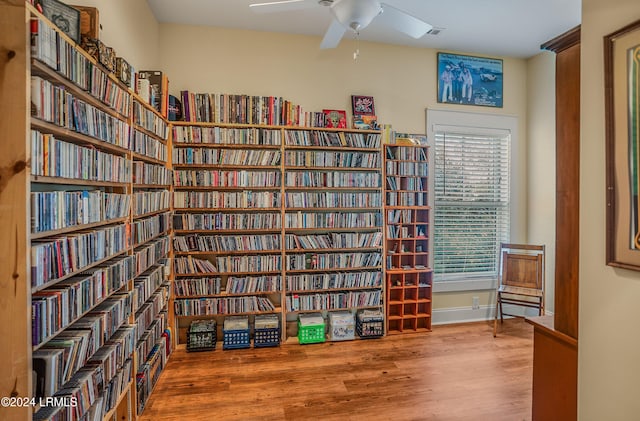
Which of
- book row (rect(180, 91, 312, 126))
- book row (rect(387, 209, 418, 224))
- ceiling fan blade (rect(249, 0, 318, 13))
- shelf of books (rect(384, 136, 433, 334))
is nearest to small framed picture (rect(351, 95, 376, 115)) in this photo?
shelf of books (rect(384, 136, 433, 334))

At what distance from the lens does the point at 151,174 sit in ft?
8.61

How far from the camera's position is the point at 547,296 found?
12.9 feet

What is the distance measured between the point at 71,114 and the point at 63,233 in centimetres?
56

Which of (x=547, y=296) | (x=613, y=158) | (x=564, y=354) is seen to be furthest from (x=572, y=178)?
(x=547, y=296)

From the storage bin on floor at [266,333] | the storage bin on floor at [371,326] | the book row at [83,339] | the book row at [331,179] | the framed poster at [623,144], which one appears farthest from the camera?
the storage bin on floor at [371,326]

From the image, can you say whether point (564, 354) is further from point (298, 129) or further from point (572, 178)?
point (298, 129)

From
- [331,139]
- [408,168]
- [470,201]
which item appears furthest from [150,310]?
[470,201]

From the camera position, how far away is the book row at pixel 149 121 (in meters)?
2.28

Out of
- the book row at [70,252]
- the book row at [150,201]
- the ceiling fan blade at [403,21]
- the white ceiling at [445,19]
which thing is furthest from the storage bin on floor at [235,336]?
the white ceiling at [445,19]

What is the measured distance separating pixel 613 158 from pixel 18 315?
7.16ft

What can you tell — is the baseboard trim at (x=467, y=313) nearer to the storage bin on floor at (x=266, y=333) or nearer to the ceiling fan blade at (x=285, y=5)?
the storage bin on floor at (x=266, y=333)

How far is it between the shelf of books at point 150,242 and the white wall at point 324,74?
0.86 metres

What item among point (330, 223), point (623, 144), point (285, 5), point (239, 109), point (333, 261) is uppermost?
point (285, 5)

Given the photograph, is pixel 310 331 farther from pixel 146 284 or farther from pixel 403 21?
pixel 403 21
